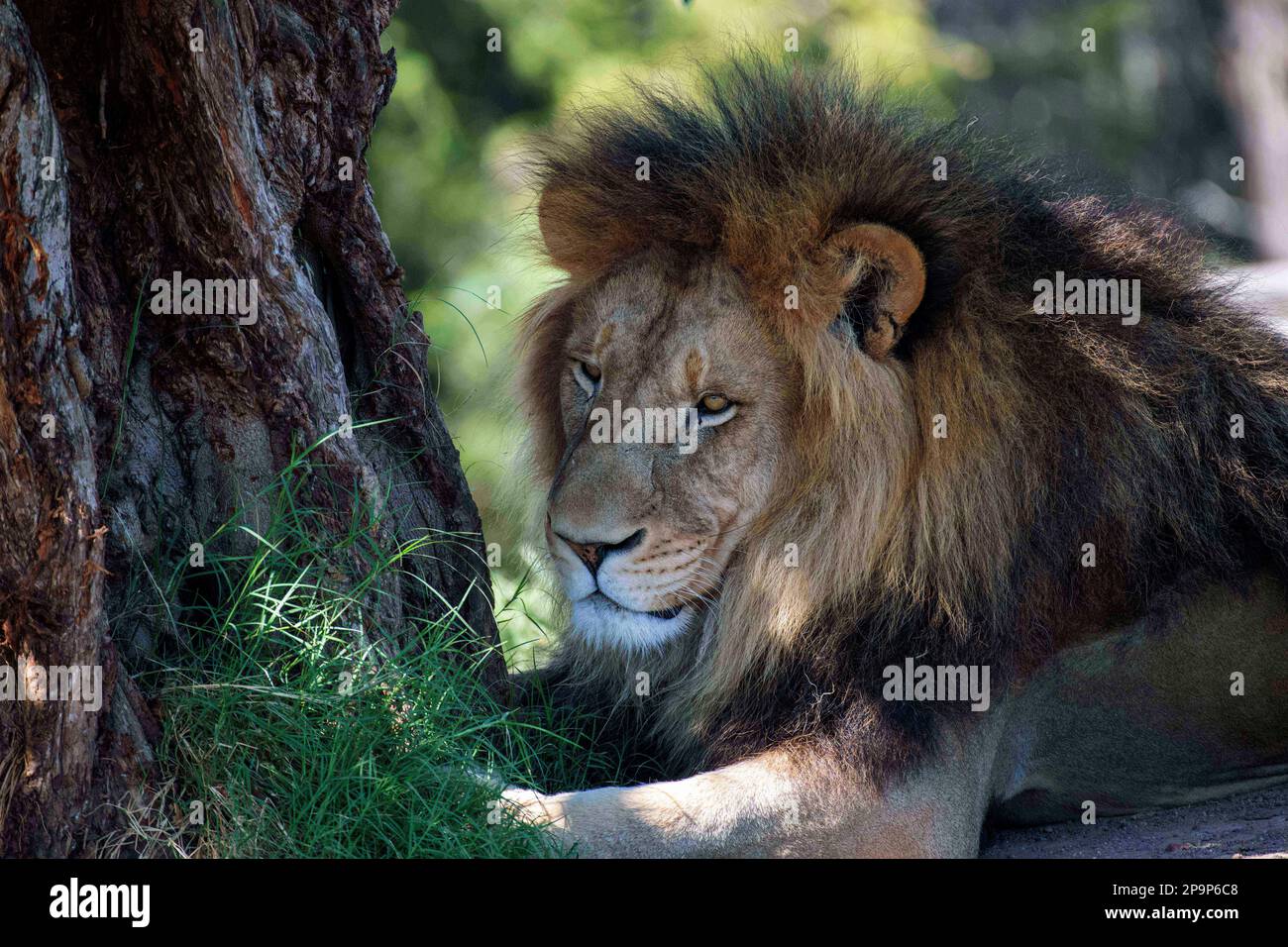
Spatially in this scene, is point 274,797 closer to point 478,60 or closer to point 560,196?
point 560,196

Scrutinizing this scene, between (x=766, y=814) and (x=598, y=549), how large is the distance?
0.82 m

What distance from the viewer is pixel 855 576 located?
3.98 meters

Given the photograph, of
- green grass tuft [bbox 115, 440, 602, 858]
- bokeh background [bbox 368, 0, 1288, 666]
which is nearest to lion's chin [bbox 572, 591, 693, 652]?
green grass tuft [bbox 115, 440, 602, 858]

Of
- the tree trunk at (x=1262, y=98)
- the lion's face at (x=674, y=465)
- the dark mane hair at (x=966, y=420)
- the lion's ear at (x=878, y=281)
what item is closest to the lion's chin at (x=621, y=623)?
the lion's face at (x=674, y=465)

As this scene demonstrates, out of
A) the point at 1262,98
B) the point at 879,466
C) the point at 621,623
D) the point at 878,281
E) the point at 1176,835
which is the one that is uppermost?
the point at 1262,98

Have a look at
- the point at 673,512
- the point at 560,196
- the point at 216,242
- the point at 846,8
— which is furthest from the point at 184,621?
the point at 846,8

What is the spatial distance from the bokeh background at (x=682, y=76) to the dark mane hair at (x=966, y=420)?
1.45 feet

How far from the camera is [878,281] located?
3.96 metres

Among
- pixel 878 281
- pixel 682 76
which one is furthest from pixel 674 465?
pixel 682 76

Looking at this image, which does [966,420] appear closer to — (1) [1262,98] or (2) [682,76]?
(2) [682,76]

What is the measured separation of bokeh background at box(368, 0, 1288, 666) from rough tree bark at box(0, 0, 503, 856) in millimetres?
445

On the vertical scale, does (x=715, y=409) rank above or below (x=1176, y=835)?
above
